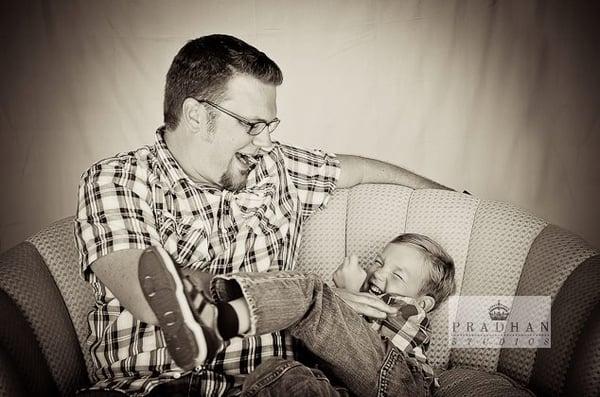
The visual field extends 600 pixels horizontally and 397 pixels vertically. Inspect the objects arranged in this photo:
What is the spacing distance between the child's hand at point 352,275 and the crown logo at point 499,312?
44 cm

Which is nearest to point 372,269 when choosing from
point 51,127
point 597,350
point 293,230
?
point 293,230

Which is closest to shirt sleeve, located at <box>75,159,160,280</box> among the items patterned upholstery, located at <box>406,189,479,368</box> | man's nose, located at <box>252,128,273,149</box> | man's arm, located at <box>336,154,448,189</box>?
man's nose, located at <box>252,128,273,149</box>

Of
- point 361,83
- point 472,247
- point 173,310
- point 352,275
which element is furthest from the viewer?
point 361,83

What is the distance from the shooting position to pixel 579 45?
2127 mm

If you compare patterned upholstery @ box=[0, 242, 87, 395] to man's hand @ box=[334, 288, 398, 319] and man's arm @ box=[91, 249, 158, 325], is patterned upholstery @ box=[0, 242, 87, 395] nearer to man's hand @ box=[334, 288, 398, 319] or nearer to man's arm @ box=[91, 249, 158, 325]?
man's arm @ box=[91, 249, 158, 325]

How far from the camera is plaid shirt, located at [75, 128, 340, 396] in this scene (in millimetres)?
1202

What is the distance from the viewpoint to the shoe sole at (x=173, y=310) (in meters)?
0.89

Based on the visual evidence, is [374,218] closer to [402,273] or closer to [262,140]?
[402,273]

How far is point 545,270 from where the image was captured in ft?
4.77

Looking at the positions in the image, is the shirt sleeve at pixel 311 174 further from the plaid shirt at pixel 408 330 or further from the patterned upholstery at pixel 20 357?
the patterned upholstery at pixel 20 357

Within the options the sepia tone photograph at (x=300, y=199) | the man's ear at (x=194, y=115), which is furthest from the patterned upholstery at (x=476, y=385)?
the man's ear at (x=194, y=115)

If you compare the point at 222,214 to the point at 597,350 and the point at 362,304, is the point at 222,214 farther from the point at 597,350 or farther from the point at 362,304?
the point at 597,350

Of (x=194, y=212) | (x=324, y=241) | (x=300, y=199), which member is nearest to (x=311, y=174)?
(x=300, y=199)

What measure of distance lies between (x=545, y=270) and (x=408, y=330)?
481 millimetres
